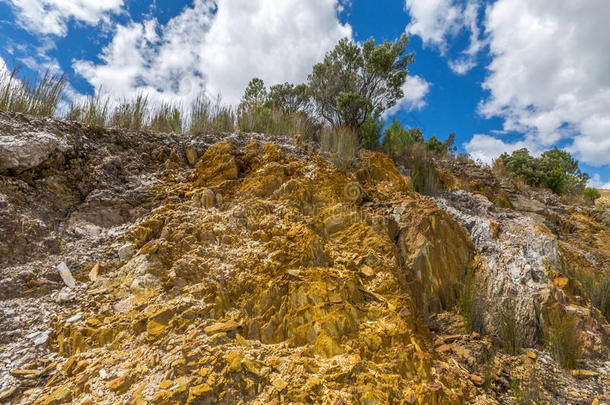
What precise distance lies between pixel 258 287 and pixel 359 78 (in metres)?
7.59

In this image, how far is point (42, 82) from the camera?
507 cm

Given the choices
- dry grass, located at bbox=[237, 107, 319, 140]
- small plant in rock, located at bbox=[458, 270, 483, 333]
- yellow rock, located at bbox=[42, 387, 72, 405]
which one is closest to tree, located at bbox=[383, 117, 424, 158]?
dry grass, located at bbox=[237, 107, 319, 140]

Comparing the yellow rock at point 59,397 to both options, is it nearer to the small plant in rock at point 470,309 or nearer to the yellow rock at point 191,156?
the yellow rock at point 191,156

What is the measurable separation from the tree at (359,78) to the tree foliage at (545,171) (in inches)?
305

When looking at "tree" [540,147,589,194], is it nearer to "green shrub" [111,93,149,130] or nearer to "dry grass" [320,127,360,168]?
"dry grass" [320,127,360,168]

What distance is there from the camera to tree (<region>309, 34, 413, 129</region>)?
8031 millimetres

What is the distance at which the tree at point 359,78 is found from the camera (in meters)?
8.03

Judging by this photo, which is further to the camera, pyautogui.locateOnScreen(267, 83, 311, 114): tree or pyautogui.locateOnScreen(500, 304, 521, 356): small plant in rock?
pyautogui.locateOnScreen(267, 83, 311, 114): tree

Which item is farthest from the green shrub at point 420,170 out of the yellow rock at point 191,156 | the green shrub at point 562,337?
the yellow rock at point 191,156

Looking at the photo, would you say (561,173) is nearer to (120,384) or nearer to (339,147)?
(339,147)

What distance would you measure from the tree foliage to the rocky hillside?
8623 millimetres

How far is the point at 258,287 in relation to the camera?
3035 millimetres

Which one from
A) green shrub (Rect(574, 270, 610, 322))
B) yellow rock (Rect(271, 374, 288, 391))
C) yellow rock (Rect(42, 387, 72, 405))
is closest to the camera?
yellow rock (Rect(42, 387, 72, 405))

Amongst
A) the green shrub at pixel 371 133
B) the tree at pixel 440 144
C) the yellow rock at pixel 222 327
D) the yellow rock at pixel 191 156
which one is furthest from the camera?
the tree at pixel 440 144
